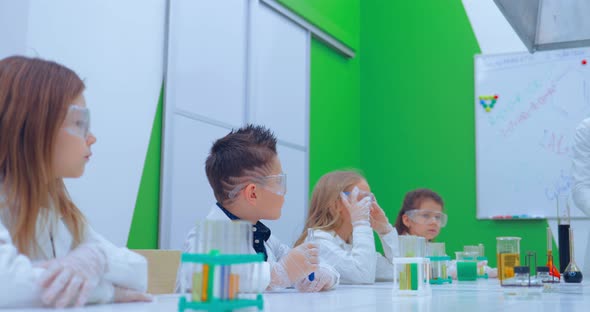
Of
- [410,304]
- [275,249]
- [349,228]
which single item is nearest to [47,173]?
[410,304]

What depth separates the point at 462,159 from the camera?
183 inches

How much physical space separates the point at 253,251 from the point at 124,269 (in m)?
0.26

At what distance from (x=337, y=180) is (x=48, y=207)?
157cm

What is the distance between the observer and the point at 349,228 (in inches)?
104

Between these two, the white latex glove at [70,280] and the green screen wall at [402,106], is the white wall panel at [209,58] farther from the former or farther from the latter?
the white latex glove at [70,280]

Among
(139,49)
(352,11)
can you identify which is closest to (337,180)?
(139,49)

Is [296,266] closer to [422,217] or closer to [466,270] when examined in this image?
[466,270]

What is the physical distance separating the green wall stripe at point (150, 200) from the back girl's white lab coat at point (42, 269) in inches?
65.0

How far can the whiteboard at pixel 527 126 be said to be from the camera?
436cm

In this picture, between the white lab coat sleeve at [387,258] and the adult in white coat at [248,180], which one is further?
the white lab coat sleeve at [387,258]

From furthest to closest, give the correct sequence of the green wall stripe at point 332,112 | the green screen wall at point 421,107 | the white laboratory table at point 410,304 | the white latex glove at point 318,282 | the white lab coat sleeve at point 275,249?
the green screen wall at point 421,107, the green wall stripe at point 332,112, the white lab coat sleeve at point 275,249, the white latex glove at point 318,282, the white laboratory table at point 410,304

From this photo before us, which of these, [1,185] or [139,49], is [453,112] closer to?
[139,49]

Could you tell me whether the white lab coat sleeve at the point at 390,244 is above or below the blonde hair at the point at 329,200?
below

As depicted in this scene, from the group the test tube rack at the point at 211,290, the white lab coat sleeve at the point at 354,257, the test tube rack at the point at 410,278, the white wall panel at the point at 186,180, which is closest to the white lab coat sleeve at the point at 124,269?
the test tube rack at the point at 211,290
